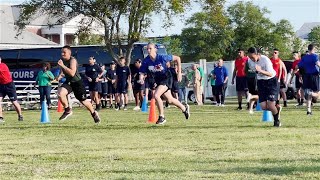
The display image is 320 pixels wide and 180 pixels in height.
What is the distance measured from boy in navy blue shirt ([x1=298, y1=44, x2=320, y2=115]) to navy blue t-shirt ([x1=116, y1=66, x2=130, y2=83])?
27.9ft

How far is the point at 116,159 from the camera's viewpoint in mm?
10867

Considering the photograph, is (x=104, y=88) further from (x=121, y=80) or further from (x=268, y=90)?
(x=268, y=90)

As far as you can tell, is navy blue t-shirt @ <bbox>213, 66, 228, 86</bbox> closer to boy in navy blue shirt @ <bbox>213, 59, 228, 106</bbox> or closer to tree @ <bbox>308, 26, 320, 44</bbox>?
boy in navy blue shirt @ <bbox>213, 59, 228, 106</bbox>

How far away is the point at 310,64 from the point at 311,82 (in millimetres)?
469

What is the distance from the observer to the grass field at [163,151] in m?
9.34

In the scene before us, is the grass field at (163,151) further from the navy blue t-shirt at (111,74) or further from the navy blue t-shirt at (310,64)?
the navy blue t-shirt at (111,74)

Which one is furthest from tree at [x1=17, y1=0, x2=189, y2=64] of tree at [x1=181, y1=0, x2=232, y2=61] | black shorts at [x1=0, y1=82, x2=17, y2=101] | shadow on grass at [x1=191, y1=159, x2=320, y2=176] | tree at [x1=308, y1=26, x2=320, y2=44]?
tree at [x1=308, y1=26, x2=320, y2=44]

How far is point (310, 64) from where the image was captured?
70.9 feet

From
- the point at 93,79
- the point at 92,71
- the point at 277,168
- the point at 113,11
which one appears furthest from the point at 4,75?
the point at 113,11

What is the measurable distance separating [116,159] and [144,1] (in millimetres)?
30431

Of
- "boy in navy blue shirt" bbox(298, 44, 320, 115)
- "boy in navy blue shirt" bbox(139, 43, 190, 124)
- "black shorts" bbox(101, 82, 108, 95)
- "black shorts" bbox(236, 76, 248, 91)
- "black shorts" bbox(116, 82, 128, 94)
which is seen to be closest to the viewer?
"boy in navy blue shirt" bbox(139, 43, 190, 124)

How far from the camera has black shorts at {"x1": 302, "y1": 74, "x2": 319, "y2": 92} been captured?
21.6 metres

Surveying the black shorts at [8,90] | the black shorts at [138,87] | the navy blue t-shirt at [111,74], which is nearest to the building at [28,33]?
the navy blue t-shirt at [111,74]

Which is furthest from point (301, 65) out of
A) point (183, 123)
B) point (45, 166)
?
point (45, 166)
